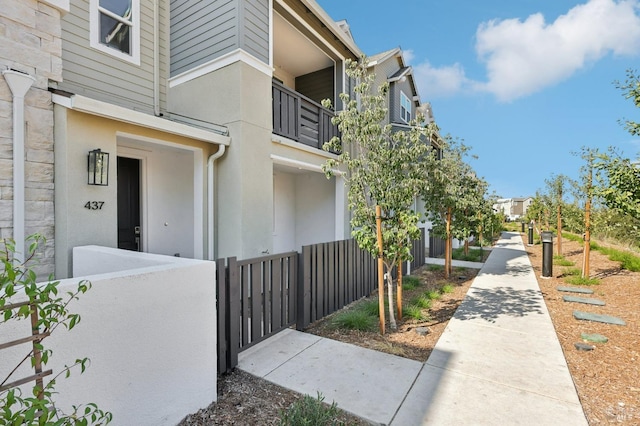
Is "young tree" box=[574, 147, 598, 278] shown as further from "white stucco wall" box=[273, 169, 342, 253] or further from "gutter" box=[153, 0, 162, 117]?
"gutter" box=[153, 0, 162, 117]

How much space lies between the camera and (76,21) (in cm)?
540

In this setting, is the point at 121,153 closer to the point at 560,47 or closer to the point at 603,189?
the point at 603,189

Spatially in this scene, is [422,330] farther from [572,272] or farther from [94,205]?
[572,272]

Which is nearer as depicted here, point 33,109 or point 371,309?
point 33,109

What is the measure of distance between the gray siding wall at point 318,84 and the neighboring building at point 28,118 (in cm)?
698

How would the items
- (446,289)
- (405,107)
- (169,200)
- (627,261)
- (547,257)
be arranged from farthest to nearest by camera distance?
(405,107), (627,261), (547,257), (446,289), (169,200)

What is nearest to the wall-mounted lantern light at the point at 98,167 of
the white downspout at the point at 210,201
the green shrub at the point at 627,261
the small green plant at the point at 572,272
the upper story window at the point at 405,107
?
the white downspout at the point at 210,201

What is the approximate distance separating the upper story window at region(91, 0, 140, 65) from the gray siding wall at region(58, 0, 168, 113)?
0.35ft

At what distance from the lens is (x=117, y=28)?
6121 mm

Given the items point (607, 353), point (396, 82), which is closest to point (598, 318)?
point (607, 353)

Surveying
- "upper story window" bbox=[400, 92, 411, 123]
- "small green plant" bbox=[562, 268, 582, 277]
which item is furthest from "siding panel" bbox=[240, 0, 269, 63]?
"small green plant" bbox=[562, 268, 582, 277]

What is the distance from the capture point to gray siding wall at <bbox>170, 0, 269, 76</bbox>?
5992 millimetres

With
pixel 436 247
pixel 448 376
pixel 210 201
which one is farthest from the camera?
pixel 436 247

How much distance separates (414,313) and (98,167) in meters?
5.45
